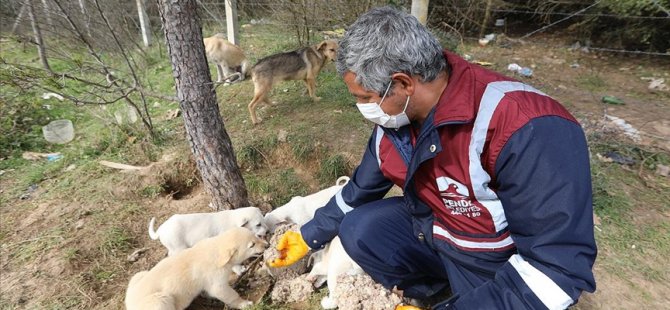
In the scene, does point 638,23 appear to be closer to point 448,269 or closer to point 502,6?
point 502,6

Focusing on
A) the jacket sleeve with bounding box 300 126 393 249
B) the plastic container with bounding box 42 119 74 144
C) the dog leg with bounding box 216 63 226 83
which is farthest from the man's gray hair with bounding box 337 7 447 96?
the dog leg with bounding box 216 63 226 83

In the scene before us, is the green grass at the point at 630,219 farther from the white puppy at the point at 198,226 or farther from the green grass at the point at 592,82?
the white puppy at the point at 198,226

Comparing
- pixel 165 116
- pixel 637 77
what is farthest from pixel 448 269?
pixel 637 77

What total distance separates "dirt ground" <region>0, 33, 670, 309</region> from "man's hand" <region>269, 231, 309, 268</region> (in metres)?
1.13

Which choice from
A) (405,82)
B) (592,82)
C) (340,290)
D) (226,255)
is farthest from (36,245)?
(592,82)

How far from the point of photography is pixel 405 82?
60.0 inches

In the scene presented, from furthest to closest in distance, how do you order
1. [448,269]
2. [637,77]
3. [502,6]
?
→ [502,6] < [637,77] < [448,269]

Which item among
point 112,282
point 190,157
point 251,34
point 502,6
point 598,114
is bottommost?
point 112,282

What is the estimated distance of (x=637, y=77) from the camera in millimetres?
5953

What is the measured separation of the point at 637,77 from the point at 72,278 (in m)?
7.70

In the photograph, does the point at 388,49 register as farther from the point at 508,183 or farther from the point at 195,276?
the point at 195,276

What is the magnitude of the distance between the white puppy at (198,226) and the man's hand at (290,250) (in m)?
0.50

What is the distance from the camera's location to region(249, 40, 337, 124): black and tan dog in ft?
17.5

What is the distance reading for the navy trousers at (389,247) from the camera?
7.45ft
